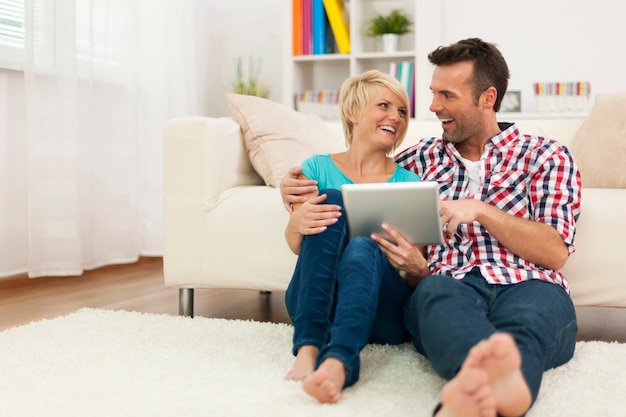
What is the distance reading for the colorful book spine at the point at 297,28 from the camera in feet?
12.7

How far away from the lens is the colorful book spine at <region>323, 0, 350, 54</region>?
3834mm

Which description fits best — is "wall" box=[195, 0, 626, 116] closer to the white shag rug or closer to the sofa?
the sofa

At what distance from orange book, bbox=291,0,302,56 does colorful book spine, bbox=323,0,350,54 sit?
0.15 metres

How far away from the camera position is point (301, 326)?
4.98ft

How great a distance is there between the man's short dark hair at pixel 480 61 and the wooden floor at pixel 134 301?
83 cm

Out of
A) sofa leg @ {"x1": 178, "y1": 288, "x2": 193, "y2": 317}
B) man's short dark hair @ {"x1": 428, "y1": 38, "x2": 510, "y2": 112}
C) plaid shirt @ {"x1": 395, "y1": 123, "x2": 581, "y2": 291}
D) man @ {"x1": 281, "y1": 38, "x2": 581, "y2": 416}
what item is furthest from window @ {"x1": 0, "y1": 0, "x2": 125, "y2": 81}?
plaid shirt @ {"x1": 395, "y1": 123, "x2": 581, "y2": 291}

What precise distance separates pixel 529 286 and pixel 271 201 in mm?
880

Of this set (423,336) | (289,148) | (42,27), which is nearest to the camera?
(423,336)

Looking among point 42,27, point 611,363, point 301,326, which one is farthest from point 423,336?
point 42,27

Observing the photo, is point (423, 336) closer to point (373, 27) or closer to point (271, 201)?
point (271, 201)

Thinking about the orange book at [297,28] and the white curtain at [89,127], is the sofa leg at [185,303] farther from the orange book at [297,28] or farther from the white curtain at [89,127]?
the orange book at [297,28]

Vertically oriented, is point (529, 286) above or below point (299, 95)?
below

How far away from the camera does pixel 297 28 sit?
12.8ft

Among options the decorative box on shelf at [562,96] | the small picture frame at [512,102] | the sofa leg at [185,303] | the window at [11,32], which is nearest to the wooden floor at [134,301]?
the sofa leg at [185,303]
